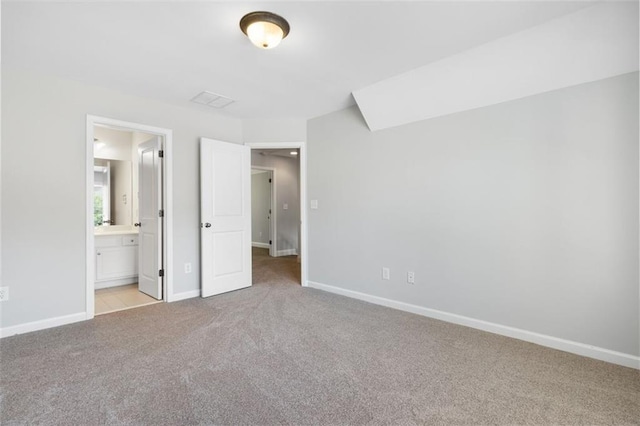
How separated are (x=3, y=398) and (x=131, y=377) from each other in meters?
0.64

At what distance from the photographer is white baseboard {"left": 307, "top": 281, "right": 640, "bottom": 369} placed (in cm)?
213

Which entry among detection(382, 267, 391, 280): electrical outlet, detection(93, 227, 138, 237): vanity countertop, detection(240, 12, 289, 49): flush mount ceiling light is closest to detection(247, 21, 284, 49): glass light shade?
detection(240, 12, 289, 49): flush mount ceiling light

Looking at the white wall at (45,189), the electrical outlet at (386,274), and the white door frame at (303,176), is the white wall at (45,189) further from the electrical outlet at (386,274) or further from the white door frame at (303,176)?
the electrical outlet at (386,274)

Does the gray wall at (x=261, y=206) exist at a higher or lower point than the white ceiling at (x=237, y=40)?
lower

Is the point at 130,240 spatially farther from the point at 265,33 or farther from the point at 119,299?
the point at 265,33

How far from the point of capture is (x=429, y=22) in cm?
207

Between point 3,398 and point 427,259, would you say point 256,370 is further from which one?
point 427,259

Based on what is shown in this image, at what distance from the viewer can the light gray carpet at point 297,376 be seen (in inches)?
63.8

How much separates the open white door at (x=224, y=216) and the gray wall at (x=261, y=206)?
3376mm

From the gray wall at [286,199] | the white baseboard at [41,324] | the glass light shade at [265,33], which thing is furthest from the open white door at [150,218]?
the gray wall at [286,199]

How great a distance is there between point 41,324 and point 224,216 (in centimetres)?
204

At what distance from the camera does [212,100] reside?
3.49 m

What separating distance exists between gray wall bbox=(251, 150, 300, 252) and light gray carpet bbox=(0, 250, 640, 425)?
431cm

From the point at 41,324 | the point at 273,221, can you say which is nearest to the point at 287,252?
the point at 273,221
